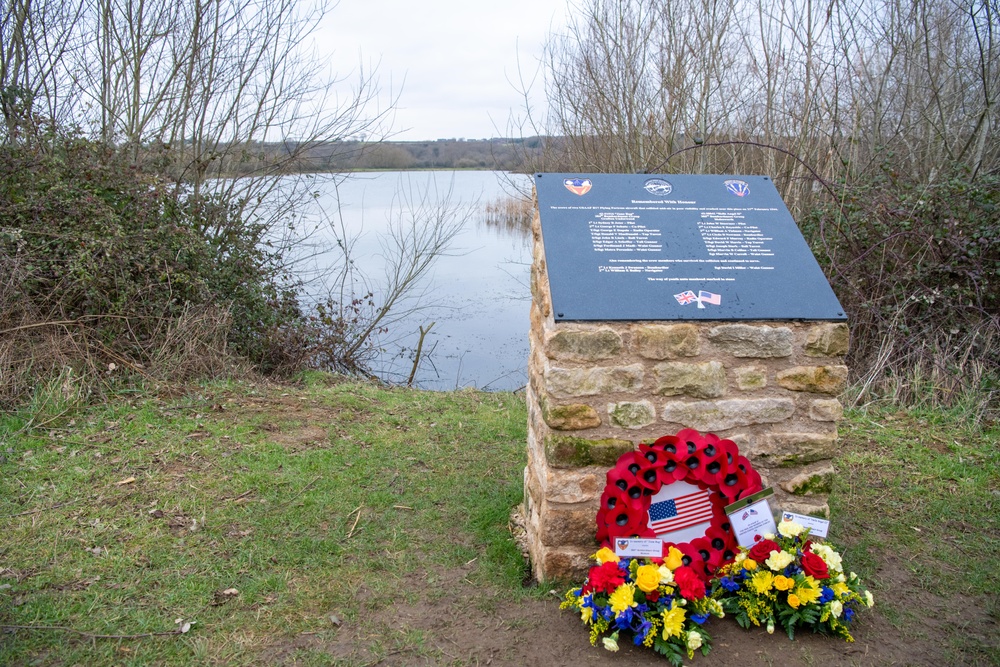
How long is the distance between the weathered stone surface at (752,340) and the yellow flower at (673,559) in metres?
0.88

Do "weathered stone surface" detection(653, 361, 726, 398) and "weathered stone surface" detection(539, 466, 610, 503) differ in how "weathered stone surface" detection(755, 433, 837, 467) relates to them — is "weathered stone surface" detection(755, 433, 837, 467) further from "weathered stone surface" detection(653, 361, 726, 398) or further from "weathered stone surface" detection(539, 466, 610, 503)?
"weathered stone surface" detection(539, 466, 610, 503)

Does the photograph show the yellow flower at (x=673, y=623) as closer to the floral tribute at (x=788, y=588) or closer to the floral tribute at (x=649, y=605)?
the floral tribute at (x=649, y=605)

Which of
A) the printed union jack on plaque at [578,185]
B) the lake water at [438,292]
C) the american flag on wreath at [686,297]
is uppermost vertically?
the printed union jack on plaque at [578,185]

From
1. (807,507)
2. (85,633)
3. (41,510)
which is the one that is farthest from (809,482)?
(41,510)

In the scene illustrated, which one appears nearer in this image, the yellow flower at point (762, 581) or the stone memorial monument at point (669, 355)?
the yellow flower at point (762, 581)

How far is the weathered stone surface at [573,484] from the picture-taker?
313 cm

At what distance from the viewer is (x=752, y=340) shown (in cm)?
318

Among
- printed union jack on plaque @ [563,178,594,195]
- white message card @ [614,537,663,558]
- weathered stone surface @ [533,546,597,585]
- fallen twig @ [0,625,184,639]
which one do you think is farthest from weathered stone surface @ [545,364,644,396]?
fallen twig @ [0,625,184,639]

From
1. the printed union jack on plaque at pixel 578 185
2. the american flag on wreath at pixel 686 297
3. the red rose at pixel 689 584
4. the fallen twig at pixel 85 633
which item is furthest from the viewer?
the printed union jack on plaque at pixel 578 185

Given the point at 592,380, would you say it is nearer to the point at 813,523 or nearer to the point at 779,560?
the point at 779,560

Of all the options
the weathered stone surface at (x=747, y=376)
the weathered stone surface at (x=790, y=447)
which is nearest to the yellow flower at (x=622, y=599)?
the weathered stone surface at (x=790, y=447)

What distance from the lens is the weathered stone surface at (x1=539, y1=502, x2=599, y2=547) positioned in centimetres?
316

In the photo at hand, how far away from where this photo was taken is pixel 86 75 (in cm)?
770

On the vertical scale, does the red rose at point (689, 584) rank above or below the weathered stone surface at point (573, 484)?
below
